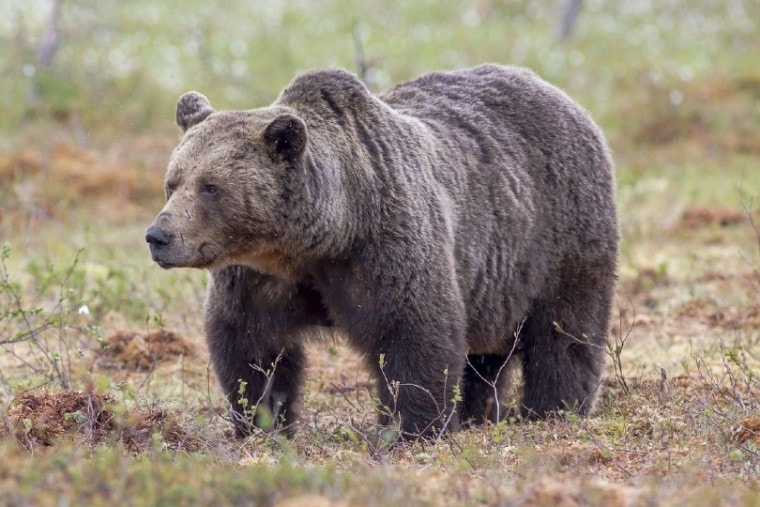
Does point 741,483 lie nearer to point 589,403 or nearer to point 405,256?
point 405,256

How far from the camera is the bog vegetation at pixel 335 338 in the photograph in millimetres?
4797

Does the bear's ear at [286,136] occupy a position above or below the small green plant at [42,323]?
above

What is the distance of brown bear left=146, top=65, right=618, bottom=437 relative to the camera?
618cm

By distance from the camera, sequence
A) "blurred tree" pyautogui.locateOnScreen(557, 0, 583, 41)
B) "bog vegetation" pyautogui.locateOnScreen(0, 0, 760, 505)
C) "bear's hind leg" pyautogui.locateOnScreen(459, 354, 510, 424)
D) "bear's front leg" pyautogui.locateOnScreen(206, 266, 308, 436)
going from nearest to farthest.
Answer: "bog vegetation" pyautogui.locateOnScreen(0, 0, 760, 505)
"bear's front leg" pyautogui.locateOnScreen(206, 266, 308, 436)
"bear's hind leg" pyautogui.locateOnScreen(459, 354, 510, 424)
"blurred tree" pyautogui.locateOnScreen(557, 0, 583, 41)

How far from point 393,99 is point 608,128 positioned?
11.0 meters

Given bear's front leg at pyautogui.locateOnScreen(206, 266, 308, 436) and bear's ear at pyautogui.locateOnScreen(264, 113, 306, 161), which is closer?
bear's ear at pyautogui.locateOnScreen(264, 113, 306, 161)

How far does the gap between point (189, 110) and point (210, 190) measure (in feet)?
2.66

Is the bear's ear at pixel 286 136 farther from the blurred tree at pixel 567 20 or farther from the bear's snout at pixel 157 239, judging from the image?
the blurred tree at pixel 567 20

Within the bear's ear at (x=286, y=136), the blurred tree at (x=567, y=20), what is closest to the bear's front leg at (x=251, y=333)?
the bear's ear at (x=286, y=136)

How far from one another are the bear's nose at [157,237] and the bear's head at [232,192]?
0.04m

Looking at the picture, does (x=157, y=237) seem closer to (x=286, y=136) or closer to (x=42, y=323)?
(x=286, y=136)

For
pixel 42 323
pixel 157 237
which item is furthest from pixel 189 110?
pixel 42 323

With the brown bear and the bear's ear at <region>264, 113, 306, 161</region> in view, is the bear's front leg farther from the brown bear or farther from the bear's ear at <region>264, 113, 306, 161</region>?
the bear's ear at <region>264, 113, 306, 161</region>

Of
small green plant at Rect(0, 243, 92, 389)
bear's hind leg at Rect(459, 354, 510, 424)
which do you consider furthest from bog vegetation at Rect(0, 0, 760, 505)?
bear's hind leg at Rect(459, 354, 510, 424)
